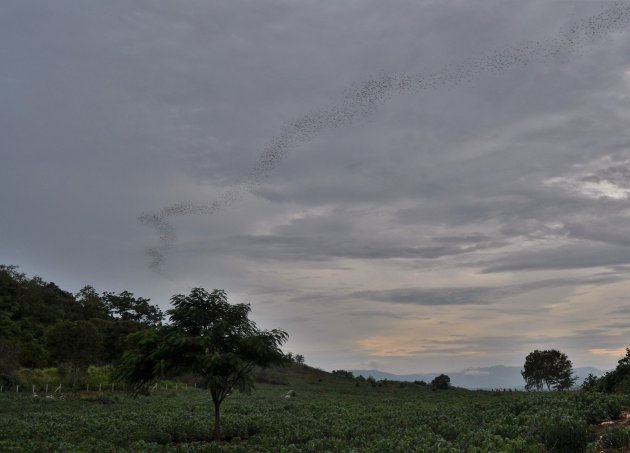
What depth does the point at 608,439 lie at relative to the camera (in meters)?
17.8

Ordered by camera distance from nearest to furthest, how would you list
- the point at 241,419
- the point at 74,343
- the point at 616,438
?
the point at 616,438 < the point at 241,419 < the point at 74,343

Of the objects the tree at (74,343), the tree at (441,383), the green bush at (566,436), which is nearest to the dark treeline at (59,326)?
the tree at (74,343)

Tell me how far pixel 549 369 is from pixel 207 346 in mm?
100816

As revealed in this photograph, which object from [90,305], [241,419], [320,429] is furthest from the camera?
[90,305]

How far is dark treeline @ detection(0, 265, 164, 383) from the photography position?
249 feet

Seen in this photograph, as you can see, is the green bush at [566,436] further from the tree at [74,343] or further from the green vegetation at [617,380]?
the tree at [74,343]

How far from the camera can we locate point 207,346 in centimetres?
2816

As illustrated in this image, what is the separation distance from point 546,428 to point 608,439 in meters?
2.45

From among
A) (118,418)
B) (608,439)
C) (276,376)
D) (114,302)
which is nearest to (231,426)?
(118,418)

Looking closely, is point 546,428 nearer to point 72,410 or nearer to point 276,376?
point 72,410

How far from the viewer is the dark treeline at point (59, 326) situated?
249ft

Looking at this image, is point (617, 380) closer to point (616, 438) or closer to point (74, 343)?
point (616, 438)

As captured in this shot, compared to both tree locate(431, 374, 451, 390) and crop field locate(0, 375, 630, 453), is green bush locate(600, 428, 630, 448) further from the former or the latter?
tree locate(431, 374, 451, 390)

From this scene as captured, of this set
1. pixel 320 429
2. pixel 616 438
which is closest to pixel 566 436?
pixel 616 438
